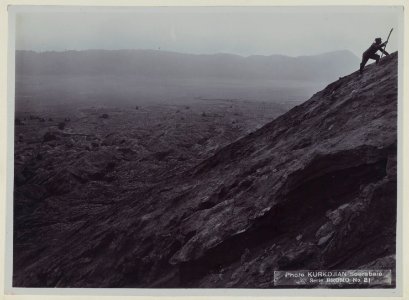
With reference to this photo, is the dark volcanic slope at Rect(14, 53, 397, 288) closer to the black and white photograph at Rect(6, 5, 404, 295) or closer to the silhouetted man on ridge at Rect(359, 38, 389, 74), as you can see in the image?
the black and white photograph at Rect(6, 5, 404, 295)

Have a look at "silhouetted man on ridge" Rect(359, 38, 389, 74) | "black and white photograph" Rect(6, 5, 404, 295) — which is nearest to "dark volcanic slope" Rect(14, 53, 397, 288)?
"black and white photograph" Rect(6, 5, 404, 295)

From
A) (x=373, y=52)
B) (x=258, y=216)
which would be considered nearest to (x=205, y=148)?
(x=258, y=216)

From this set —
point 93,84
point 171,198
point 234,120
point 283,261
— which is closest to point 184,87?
point 234,120

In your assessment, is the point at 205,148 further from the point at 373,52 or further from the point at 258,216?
the point at 373,52

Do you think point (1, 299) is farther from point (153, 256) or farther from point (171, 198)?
point (171, 198)

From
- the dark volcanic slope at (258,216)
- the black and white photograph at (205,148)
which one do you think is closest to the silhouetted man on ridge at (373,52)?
the black and white photograph at (205,148)

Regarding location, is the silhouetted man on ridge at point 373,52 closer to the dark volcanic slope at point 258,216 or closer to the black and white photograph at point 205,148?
the black and white photograph at point 205,148
